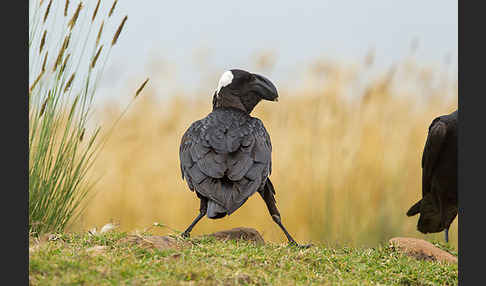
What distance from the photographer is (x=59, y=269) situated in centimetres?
294

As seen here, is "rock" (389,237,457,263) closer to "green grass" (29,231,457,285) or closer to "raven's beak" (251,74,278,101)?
"green grass" (29,231,457,285)

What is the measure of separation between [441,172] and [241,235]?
1.77 meters

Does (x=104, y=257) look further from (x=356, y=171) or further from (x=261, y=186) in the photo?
(x=356, y=171)

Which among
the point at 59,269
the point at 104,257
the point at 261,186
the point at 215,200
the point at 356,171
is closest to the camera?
the point at 59,269

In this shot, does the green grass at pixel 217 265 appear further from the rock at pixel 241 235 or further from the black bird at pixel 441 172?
the black bird at pixel 441 172

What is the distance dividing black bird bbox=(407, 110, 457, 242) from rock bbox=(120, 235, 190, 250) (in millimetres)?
2248

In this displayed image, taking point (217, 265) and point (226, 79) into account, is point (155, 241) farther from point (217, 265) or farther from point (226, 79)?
point (226, 79)

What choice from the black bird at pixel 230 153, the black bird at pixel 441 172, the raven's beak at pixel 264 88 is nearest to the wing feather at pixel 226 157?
the black bird at pixel 230 153

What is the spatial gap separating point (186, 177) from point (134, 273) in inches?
54.7

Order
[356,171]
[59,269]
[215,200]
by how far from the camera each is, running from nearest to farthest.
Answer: [59,269]
[215,200]
[356,171]

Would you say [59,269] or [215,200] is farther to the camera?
[215,200]

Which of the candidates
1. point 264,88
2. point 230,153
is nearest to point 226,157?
point 230,153

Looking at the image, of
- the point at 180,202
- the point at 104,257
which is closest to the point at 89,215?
the point at 180,202

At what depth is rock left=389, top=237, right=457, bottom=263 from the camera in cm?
440
